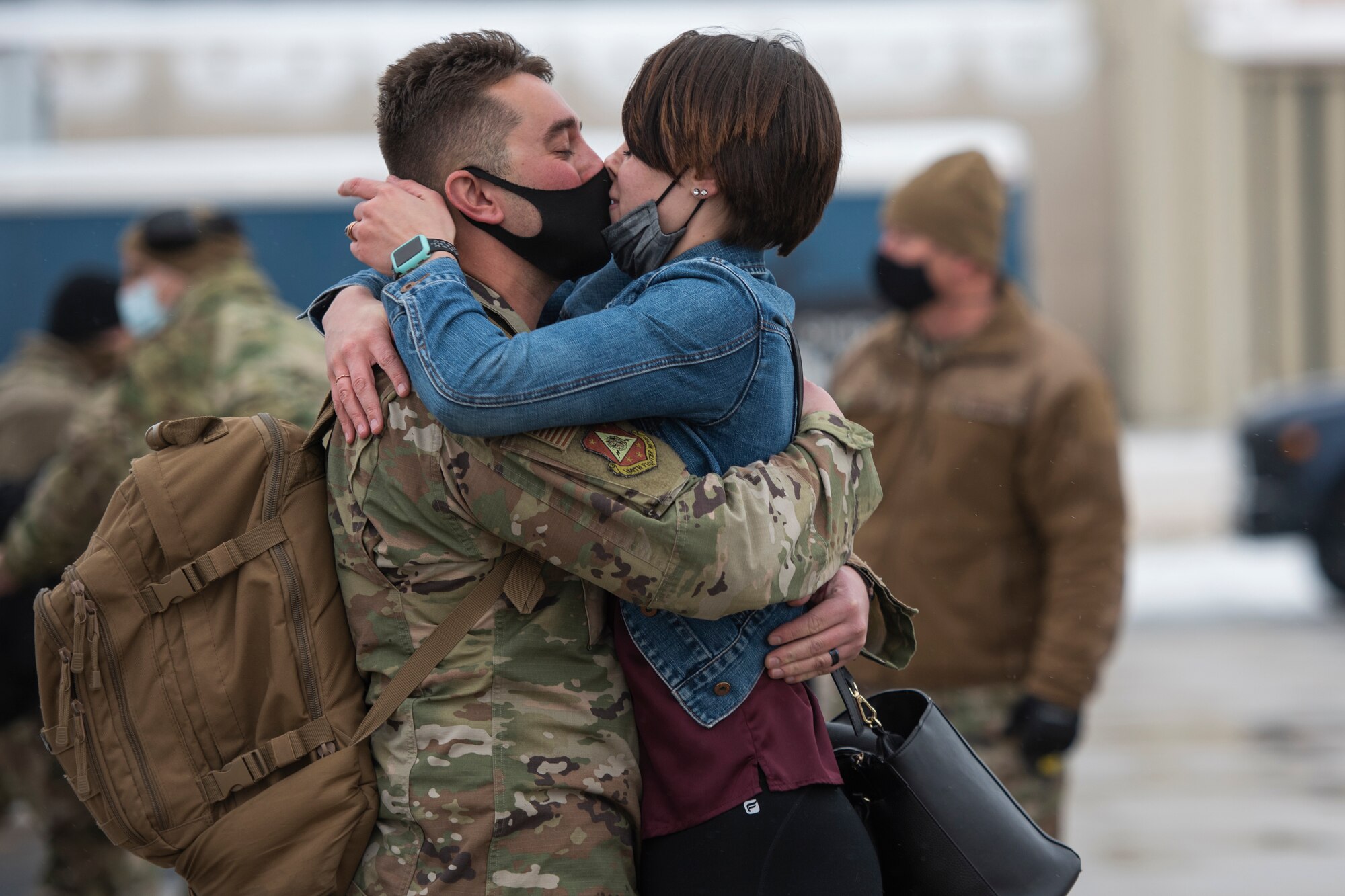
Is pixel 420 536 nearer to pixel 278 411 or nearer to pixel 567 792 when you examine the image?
pixel 567 792

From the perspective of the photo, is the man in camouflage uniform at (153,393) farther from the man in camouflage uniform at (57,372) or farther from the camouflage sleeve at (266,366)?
Result: the man in camouflage uniform at (57,372)

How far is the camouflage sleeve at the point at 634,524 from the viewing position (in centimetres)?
184

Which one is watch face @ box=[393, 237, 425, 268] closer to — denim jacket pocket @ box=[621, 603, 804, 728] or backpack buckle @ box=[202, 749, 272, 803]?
denim jacket pocket @ box=[621, 603, 804, 728]

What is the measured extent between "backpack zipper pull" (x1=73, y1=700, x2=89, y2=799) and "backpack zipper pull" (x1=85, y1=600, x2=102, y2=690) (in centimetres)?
3

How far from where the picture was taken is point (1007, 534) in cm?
390

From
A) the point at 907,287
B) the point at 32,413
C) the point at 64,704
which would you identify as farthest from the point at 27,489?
the point at 64,704

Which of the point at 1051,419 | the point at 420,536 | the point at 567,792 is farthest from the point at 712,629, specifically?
the point at 1051,419

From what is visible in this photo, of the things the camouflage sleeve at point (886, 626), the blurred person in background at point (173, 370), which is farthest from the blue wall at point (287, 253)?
the camouflage sleeve at point (886, 626)

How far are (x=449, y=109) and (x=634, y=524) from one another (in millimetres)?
690

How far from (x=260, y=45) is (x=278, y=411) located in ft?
48.2

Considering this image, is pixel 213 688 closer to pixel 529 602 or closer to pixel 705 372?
pixel 529 602

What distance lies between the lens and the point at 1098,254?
19094 millimetres

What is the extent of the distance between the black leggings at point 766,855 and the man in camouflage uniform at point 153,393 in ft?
7.36

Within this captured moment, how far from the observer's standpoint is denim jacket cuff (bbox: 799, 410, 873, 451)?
6.81 feet
